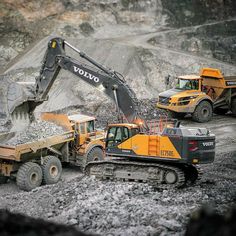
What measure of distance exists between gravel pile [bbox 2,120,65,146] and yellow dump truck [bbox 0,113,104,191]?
0.92 ft

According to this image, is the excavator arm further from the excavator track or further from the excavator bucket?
the excavator track

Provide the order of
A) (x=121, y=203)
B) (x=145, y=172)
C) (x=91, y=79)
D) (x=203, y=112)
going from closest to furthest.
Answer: (x=121, y=203) → (x=145, y=172) → (x=91, y=79) → (x=203, y=112)

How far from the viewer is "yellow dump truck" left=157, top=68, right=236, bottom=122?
939 inches

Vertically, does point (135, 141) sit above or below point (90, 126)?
below

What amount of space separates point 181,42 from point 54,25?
7.51m

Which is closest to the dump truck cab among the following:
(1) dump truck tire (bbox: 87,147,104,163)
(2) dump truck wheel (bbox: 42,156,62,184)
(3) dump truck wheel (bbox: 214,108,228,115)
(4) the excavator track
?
(3) dump truck wheel (bbox: 214,108,228,115)

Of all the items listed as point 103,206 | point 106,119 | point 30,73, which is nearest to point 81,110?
point 106,119

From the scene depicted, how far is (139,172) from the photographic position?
50.0 ft

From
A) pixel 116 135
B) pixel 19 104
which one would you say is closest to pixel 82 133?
pixel 19 104

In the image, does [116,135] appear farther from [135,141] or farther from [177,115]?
[177,115]

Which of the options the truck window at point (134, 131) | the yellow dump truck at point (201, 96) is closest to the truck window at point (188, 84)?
the yellow dump truck at point (201, 96)

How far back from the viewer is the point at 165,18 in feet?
111

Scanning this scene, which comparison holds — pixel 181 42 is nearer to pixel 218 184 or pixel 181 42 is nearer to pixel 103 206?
pixel 218 184

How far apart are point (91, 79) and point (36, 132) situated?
239 centimetres
